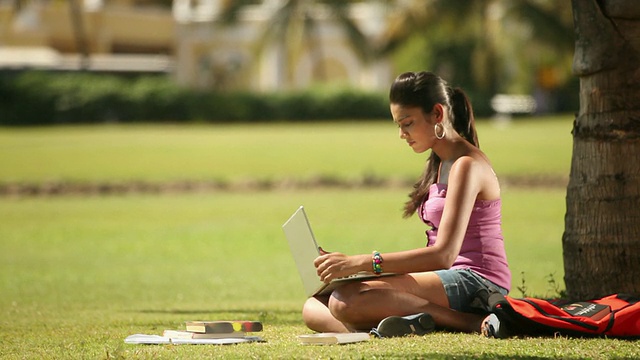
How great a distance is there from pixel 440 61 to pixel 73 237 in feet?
121

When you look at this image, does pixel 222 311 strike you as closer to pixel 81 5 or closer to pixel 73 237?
pixel 73 237

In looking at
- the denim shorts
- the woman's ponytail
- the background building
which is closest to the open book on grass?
the denim shorts

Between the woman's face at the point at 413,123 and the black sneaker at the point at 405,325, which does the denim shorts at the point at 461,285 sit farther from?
the woman's face at the point at 413,123

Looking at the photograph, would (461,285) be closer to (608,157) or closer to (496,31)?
(608,157)

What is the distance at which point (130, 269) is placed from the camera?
14.6 m

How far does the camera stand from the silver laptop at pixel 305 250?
20.1 ft

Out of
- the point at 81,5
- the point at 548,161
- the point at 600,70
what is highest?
the point at 81,5

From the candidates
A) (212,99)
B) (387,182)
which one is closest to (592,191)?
(387,182)

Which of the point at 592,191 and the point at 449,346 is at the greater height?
the point at 592,191

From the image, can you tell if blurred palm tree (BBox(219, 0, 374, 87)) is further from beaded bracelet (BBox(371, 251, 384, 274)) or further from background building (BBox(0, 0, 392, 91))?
beaded bracelet (BBox(371, 251, 384, 274))

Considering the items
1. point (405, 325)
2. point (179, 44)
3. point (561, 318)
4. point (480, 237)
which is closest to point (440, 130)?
point (480, 237)

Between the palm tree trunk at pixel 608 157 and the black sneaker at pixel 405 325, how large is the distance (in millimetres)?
1471

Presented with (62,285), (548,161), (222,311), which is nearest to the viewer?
(222,311)

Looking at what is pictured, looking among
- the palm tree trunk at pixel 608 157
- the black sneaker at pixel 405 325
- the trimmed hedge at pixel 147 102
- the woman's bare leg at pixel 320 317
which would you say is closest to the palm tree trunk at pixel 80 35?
the trimmed hedge at pixel 147 102
